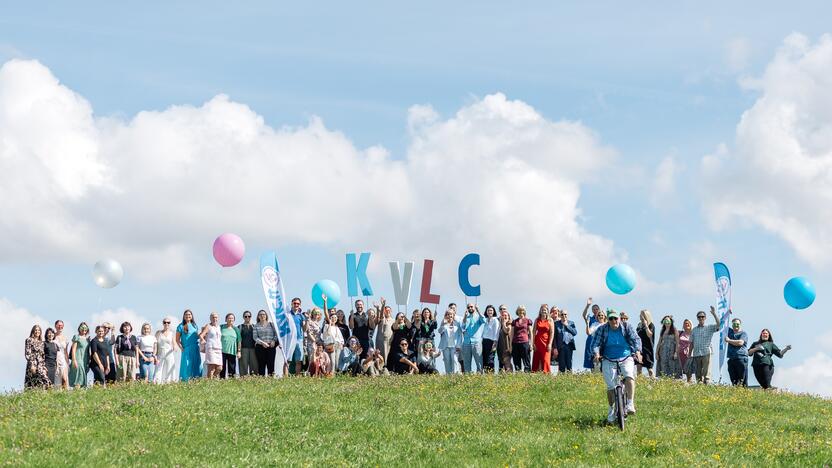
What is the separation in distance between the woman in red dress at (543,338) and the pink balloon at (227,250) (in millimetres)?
10876

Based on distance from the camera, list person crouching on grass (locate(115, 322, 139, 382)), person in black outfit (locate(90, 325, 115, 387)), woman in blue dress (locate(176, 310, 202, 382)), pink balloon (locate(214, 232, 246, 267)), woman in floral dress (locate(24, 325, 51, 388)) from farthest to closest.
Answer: pink balloon (locate(214, 232, 246, 267))
woman in blue dress (locate(176, 310, 202, 382))
person crouching on grass (locate(115, 322, 139, 382))
person in black outfit (locate(90, 325, 115, 387))
woman in floral dress (locate(24, 325, 51, 388))

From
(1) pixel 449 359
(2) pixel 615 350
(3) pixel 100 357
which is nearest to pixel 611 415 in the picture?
(2) pixel 615 350

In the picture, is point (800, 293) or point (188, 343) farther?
point (800, 293)

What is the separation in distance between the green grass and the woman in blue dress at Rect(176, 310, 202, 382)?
12.0 ft

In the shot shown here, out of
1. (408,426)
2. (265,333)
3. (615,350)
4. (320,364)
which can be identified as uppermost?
(265,333)

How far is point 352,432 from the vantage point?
21.1 meters

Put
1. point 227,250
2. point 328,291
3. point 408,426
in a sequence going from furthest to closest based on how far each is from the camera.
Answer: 1. point 328,291
2. point 227,250
3. point 408,426

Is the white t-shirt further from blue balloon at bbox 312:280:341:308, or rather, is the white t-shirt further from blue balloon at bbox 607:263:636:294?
blue balloon at bbox 607:263:636:294

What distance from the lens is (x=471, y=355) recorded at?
3272 centimetres

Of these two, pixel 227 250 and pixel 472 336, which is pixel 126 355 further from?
pixel 472 336

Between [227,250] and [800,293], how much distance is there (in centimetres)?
2058

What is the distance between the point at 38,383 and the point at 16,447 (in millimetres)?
10468

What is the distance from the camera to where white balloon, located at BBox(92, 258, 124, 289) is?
3375 centimetres

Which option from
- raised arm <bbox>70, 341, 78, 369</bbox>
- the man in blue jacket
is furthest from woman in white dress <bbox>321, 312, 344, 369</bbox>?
the man in blue jacket
